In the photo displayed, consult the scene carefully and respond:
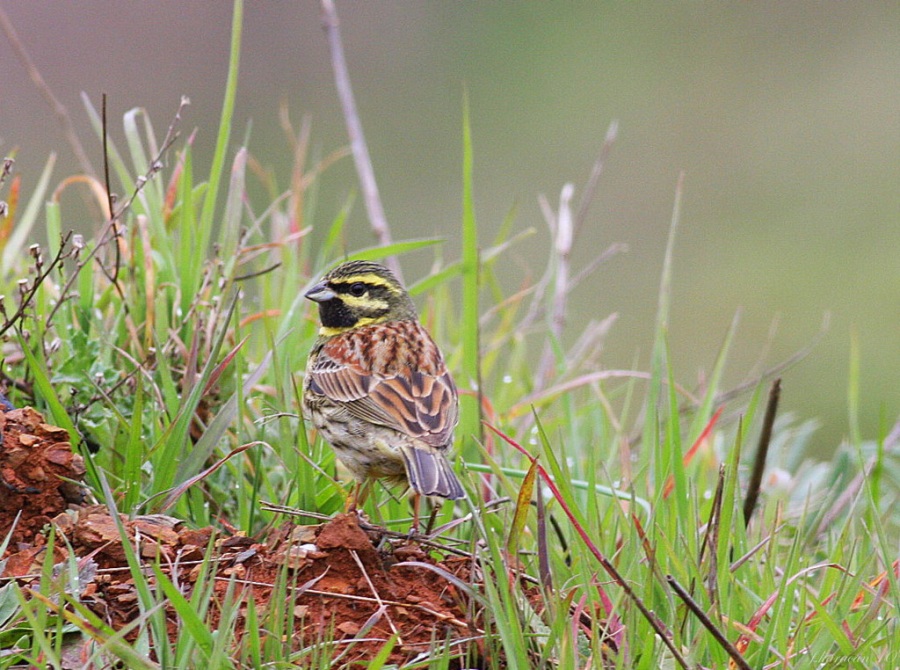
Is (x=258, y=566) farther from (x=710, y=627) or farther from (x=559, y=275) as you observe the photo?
(x=559, y=275)

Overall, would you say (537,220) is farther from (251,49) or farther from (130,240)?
(130,240)

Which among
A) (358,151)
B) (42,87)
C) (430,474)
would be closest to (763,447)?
(430,474)

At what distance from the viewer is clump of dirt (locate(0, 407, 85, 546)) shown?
12.2 feet

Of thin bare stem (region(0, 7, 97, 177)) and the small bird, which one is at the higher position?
thin bare stem (region(0, 7, 97, 177))

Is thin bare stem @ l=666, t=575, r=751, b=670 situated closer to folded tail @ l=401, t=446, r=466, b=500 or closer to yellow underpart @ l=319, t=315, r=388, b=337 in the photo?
folded tail @ l=401, t=446, r=466, b=500

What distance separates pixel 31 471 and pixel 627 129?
37.3ft

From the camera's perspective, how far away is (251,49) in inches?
516

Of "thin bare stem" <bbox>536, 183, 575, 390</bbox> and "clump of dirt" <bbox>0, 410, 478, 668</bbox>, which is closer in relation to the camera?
"clump of dirt" <bbox>0, 410, 478, 668</bbox>

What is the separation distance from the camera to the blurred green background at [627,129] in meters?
12.0

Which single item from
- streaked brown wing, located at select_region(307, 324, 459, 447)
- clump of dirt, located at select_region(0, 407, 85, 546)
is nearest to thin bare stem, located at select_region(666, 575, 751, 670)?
streaked brown wing, located at select_region(307, 324, 459, 447)

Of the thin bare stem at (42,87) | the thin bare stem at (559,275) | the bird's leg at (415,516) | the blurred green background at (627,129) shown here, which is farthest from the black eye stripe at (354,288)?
the blurred green background at (627,129)

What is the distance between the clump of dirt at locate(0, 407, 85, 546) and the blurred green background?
22.6ft

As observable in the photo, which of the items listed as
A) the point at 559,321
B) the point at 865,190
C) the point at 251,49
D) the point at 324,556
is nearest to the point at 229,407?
the point at 324,556

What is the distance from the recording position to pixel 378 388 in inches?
182
